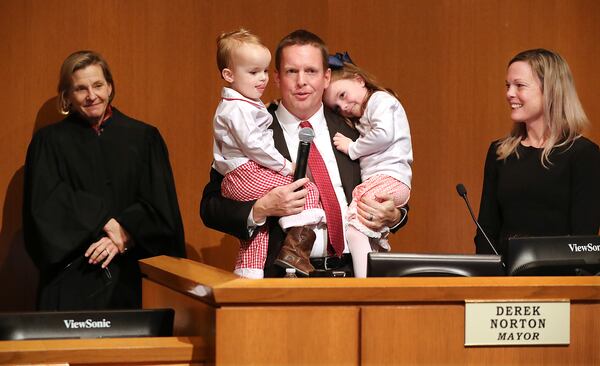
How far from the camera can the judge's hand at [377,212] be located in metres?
3.09

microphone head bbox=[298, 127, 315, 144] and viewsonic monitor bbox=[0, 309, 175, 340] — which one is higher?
microphone head bbox=[298, 127, 315, 144]

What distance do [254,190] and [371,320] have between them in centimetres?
119

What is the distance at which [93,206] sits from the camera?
381 cm

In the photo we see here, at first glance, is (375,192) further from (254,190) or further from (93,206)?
(93,206)

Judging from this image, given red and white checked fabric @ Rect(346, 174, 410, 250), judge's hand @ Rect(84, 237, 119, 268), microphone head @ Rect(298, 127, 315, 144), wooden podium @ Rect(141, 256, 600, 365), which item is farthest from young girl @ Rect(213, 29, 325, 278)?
wooden podium @ Rect(141, 256, 600, 365)

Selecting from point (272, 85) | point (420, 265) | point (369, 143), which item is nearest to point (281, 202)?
point (369, 143)

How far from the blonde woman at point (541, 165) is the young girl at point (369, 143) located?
37cm

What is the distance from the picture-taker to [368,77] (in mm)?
3354

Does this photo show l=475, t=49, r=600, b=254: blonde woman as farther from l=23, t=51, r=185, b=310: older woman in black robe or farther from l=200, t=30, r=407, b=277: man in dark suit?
l=23, t=51, r=185, b=310: older woman in black robe

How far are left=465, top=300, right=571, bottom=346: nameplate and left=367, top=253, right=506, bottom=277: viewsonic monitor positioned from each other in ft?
0.75

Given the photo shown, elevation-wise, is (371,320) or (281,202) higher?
(281,202)

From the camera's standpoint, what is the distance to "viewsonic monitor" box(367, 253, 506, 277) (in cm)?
221

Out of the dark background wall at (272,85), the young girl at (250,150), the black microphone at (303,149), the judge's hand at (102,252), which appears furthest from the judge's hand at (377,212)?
the dark background wall at (272,85)

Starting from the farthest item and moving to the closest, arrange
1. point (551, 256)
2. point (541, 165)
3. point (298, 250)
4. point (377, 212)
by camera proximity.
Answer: point (541, 165) → point (377, 212) → point (298, 250) → point (551, 256)
